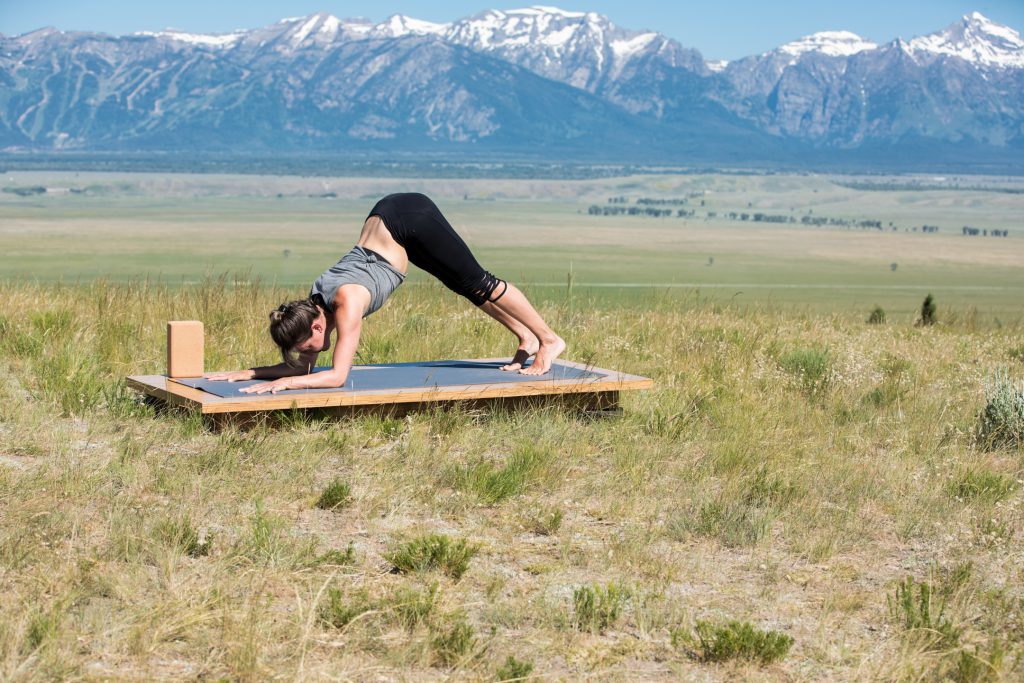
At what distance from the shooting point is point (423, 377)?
7.12m

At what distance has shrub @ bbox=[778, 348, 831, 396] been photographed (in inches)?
338

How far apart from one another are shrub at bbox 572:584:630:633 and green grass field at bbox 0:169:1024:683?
17 millimetres

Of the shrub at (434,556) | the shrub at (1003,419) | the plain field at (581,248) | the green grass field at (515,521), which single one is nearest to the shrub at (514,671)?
the green grass field at (515,521)

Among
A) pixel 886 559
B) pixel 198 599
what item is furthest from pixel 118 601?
pixel 886 559

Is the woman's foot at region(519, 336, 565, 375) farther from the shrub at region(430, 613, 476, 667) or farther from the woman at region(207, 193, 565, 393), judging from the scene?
the shrub at region(430, 613, 476, 667)

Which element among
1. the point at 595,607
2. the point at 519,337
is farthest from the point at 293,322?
the point at 595,607

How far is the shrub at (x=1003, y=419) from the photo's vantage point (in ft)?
23.0

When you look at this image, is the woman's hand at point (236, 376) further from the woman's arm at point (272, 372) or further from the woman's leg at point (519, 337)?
the woman's leg at point (519, 337)

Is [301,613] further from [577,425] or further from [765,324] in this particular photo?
[765,324]

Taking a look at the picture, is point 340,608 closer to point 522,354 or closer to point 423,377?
point 423,377

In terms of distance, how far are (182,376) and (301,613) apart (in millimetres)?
3243

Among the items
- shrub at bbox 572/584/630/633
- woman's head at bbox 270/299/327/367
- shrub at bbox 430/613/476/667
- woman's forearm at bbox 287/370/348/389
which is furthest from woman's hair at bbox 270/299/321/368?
shrub at bbox 430/613/476/667

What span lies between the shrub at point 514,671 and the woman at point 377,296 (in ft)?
9.59

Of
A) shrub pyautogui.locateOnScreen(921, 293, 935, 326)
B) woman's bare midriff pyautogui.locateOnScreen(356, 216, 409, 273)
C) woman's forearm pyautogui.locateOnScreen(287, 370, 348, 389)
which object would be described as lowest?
shrub pyautogui.locateOnScreen(921, 293, 935, 326)
